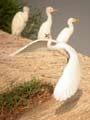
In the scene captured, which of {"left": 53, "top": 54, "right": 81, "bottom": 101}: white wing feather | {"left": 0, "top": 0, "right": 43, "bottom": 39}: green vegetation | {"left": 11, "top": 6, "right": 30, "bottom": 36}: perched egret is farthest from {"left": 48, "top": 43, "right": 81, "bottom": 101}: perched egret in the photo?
{"left": 0, "top": 0, "right": 43, "bottom": 39}: green vegetation

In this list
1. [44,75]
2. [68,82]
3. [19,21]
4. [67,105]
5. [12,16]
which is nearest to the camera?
[68,82]

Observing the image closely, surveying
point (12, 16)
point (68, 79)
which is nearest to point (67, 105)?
point (68, 79)

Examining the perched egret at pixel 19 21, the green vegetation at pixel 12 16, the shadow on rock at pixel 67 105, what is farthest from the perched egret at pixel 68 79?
the green vegetation at pixel 12 16

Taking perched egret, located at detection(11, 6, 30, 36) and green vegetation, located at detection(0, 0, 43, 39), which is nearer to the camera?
perched egret, located at detection(11, 6, 30, 36)

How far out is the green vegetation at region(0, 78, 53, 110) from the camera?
3.09m

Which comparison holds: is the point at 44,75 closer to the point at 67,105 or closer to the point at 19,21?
the point at 67,105

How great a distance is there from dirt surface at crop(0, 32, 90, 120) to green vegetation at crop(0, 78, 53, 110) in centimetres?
8

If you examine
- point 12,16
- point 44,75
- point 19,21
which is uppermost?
point 44,75

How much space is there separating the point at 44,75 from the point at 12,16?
2.16 m

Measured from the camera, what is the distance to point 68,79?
9.08 feet

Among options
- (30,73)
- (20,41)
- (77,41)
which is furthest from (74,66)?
(77,41)

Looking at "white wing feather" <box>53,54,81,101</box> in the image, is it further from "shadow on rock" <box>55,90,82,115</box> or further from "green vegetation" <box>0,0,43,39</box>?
"green vegetation" <box>0,0,43,39</box>

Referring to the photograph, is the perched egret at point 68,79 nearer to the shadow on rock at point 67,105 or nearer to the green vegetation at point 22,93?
the shadow on rock at point 67,105

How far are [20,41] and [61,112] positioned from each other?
140cm
